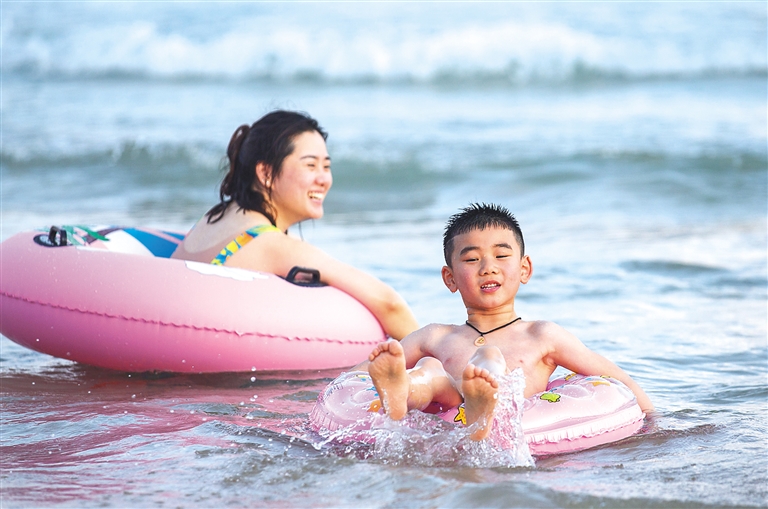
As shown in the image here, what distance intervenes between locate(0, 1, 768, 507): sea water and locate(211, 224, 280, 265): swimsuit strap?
0.65m

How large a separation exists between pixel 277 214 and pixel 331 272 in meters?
0.55

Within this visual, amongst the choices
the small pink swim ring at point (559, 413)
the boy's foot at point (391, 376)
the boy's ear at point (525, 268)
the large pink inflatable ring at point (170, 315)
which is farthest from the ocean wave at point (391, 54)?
the boy's foot at point (391, 376)

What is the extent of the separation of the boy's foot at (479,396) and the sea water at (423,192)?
12 centimetres

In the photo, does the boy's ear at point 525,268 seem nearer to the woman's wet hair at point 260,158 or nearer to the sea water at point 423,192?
the sea water at point 423,192

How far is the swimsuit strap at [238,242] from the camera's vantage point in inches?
189

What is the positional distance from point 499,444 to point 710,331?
2.61 m

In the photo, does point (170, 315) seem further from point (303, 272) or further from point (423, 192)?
point (423, 192)

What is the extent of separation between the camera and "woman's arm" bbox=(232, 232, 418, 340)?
473 cm

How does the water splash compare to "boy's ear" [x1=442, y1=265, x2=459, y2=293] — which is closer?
the water splash

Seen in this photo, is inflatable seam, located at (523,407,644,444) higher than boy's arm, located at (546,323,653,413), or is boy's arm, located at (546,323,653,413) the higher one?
boy's arm, located at (546,323,653,413)

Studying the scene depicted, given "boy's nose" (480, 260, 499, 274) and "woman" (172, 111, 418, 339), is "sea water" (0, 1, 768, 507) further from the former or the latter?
"boy's nose" (480, 260, 499, 274)

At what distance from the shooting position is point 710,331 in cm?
520

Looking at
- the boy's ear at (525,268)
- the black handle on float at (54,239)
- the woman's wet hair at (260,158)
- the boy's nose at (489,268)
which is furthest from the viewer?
the woman's wet hair at (260,158)

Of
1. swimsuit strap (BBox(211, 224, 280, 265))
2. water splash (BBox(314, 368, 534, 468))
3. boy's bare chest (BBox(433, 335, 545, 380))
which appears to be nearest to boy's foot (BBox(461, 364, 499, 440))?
water splash (BBox(314, 368, 534, 468))
